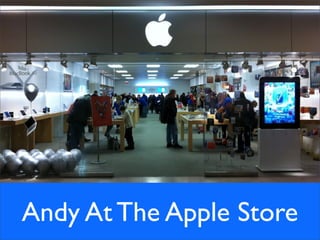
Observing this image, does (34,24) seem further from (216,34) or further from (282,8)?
(282,8)

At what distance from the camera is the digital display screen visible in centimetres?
657

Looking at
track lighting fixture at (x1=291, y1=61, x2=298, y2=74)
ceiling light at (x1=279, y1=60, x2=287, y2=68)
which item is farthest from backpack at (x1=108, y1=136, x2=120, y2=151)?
track lighting fixture at (x1=291, y1=61, x2=298, y2=74)

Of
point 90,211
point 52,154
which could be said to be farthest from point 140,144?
point 90,211

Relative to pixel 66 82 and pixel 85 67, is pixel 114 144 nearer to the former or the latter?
pixel 85 67

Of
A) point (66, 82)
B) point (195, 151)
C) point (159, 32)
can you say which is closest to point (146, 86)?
point (66, 82)

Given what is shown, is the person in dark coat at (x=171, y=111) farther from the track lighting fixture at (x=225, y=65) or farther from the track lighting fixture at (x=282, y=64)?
the track lighting fixture at (x=282, y=64)

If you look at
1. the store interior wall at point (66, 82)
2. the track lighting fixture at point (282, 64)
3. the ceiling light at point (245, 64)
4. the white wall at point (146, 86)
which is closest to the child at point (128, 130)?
the store interior wall at point (66, 82)

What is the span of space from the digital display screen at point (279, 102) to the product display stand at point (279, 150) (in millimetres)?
158

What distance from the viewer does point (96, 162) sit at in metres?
7.51

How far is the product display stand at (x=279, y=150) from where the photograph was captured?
665 centimetres

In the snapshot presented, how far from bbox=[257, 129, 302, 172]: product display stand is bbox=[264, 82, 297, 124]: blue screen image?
23 centimetres

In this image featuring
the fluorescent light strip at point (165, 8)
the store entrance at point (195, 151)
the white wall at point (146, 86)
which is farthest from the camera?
the white wall at point (146, 86)

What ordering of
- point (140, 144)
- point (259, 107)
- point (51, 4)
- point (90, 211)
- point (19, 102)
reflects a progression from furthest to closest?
point (140, 144)
point (19, 102)
point (259, 107)
point (51, 4)
point (90, 211)

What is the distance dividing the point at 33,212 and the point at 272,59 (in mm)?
→ 5639
